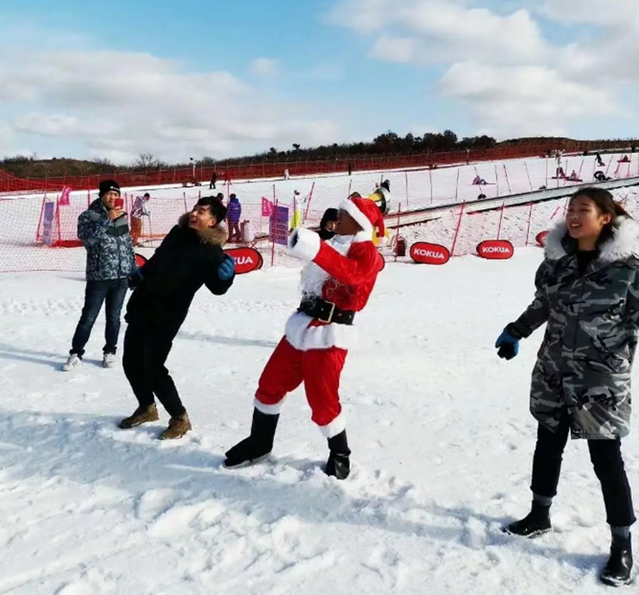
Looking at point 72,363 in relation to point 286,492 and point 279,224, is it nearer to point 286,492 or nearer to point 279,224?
point 286,492

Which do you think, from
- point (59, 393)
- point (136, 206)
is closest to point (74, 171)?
point (136, 206)

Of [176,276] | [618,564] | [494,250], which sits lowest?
[618,564]

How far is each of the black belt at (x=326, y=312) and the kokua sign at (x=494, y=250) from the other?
1298 centimetres

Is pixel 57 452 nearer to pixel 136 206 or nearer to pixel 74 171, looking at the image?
pixel 136 206

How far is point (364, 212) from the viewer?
321cm

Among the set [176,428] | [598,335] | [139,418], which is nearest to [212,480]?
[176,428]

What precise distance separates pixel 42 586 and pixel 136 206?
15.3m

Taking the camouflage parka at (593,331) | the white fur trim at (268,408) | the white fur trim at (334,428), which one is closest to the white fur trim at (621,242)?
the camouflage parka at (593,331)

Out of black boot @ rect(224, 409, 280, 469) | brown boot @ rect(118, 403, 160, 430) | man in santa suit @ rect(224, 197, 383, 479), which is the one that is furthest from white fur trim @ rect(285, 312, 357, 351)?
brown boot @ rect(118, 403, 160, 430)

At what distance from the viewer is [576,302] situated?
2.54 m

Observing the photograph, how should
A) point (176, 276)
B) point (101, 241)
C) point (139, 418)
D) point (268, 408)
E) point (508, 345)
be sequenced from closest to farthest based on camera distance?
point (508, 345) → point (268, 408) → point (176, 276) → point (139, 418) → point (101, 241)

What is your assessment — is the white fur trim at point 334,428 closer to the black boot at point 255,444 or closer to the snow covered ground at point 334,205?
the black boot at point 255,444

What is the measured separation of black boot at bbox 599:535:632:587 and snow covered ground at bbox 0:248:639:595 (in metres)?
0.07

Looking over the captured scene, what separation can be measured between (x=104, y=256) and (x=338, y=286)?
2.89 m
